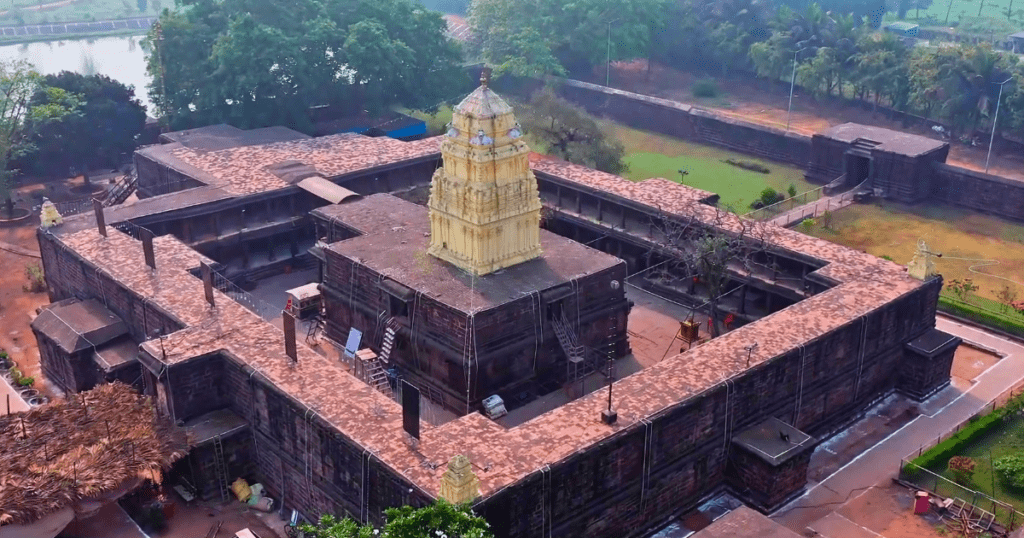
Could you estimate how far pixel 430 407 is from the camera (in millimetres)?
28656

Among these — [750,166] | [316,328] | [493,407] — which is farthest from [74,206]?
[750,166]

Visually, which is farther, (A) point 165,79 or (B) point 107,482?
(A) point 165,79

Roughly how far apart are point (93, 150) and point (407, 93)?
17616mm

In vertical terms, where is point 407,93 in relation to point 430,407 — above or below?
above

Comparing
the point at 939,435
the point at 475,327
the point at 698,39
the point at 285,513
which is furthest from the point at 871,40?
the point at 285,513

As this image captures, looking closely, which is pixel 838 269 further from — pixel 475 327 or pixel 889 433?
pixel 475 327

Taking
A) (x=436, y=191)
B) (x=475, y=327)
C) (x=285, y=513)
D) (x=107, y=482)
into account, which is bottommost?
(x=285, y=513)

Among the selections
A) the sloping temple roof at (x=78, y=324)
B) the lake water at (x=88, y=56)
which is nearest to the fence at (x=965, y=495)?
the sloping temple roof at (x=78, y=324)

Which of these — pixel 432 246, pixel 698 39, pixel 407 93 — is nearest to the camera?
pixel 432 246

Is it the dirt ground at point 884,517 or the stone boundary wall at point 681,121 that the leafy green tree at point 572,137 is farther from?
the dirt ground at point 884,517

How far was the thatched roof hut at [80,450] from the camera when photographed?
2234 centimetres

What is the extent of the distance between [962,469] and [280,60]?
3914cm

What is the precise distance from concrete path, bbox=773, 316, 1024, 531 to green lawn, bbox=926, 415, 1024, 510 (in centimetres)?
110

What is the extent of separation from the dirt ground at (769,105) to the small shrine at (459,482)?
43863 mm
